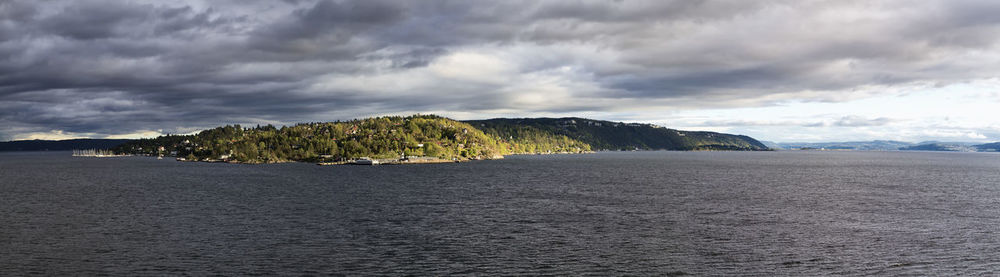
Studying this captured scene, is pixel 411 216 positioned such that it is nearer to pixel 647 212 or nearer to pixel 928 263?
pixel 647 212

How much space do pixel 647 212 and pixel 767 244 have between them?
2563cm

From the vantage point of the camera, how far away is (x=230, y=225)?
67.8m

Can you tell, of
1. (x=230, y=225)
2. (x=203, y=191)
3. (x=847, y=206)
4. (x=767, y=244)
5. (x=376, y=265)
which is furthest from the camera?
(x=203, y=191)

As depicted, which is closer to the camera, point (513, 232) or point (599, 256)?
point (599, 256)

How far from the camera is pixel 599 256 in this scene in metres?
49.2

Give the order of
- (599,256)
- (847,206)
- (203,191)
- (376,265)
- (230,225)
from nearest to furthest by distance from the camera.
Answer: (376,265), (599,256), (230,225), (847,206), (203,191)

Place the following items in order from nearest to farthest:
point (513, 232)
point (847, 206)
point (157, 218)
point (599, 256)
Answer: point (599, 256), point (513, 232), point (157, 218), point (847, 206)

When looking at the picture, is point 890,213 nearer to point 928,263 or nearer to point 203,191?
point 928,263

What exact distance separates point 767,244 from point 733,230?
8.57 m

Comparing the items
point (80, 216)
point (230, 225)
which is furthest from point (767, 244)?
point (80, 216)

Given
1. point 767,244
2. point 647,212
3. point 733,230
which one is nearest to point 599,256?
point 767,244

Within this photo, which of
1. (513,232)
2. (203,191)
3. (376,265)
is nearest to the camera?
(376,265)

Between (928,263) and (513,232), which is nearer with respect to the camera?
(928,263)

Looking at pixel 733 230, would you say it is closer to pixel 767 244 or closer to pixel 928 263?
pixel 767 244
